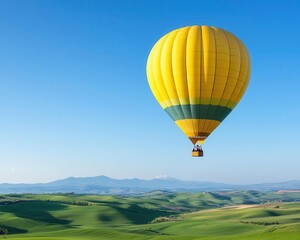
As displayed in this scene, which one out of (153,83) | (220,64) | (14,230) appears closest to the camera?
(220,64)

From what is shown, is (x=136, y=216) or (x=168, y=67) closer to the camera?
(x=168, y=67)

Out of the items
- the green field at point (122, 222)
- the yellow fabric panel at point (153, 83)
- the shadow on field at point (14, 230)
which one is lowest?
the shadow on field at point (14, 230)

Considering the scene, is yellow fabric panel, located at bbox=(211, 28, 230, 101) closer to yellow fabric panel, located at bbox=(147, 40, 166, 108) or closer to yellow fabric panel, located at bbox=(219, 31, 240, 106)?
yellow fabric panel, located at bbox=(219, 31, 240, 106)

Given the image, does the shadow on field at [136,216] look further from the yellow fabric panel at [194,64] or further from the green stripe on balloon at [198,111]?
the yellow fabric panel at [194,64]

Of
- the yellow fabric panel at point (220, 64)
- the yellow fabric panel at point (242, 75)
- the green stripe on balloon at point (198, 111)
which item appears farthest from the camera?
the yellow fabric panel at point (242, 75)

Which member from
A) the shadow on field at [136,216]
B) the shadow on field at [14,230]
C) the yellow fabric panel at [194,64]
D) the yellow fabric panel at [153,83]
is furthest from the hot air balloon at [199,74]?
the shadow on field at [136,216]

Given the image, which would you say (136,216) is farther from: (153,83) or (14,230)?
(153,83)

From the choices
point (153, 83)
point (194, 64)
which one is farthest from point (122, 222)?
point (194, 64)
